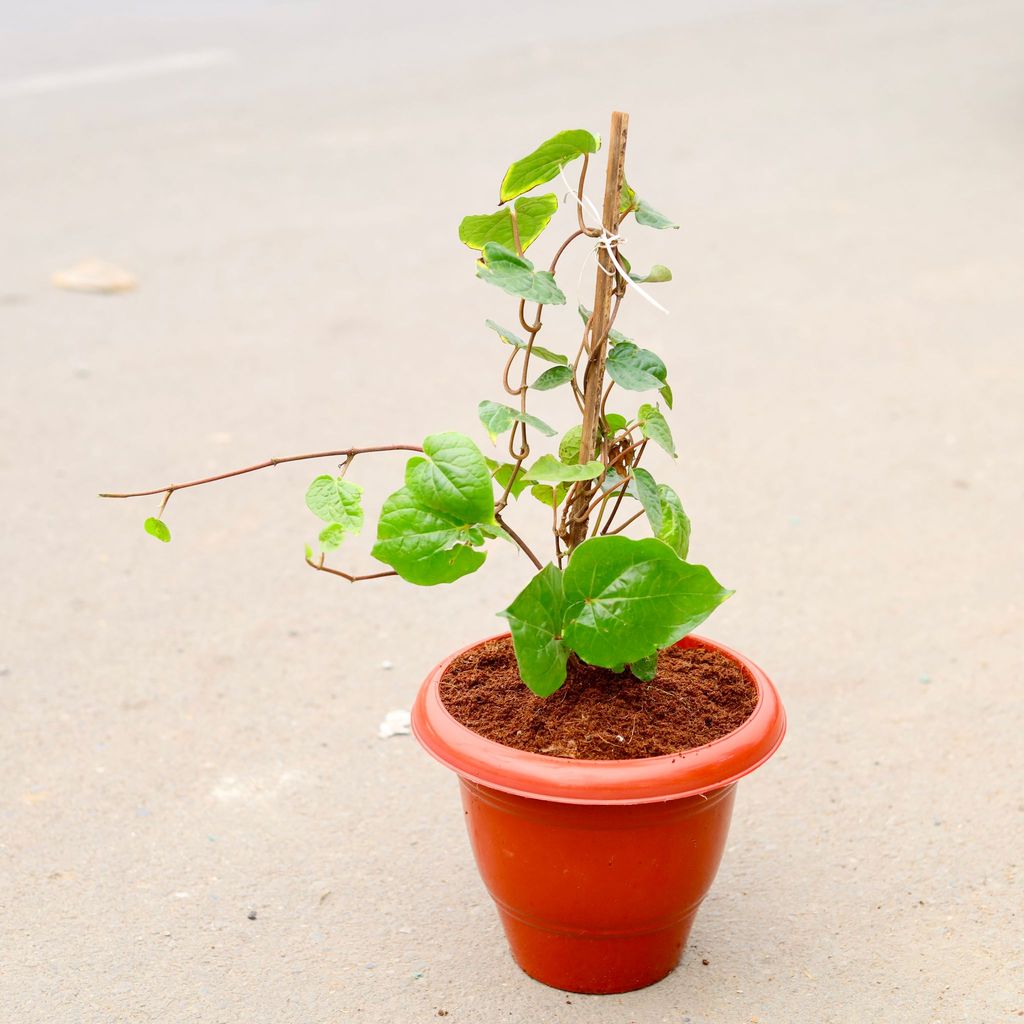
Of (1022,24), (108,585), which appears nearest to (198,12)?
(1022,24)

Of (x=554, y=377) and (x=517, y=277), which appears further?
(x=554, y=377)

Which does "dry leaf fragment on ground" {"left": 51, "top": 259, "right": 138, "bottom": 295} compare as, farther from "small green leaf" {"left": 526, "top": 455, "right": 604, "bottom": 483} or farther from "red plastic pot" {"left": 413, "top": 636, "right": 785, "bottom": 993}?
"small green leaf" {"left": 526, "top": 455, "right": 604, "bottom": 483}

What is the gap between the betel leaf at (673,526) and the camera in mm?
1963

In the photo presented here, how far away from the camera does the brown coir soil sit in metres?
1.93

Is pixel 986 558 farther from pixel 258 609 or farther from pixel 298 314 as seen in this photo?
pixel 298 314

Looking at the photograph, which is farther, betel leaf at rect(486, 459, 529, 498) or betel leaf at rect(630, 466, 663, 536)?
betel leaf at rect(486, 459, 529, 498)

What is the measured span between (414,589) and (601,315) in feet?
5.71

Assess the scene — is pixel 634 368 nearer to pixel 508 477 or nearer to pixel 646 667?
pixel 508 477

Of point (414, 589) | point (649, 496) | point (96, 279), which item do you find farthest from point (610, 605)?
point (96, 279)

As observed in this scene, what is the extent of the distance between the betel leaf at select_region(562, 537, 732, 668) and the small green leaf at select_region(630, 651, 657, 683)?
0.15 meters

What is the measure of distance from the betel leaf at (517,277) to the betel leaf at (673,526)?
1.18 ft

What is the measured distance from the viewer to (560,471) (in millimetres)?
1818

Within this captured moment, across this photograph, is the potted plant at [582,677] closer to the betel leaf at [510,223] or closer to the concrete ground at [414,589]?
the betel leaf at [510,223]

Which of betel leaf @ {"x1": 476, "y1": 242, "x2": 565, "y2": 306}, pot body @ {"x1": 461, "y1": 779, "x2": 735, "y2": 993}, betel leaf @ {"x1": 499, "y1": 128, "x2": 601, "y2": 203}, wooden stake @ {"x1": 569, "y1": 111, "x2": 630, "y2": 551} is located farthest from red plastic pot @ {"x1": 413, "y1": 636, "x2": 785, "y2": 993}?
betel leaf @ {"x1": 499, "y1": 128, "x2": 601, "y2": 203}
